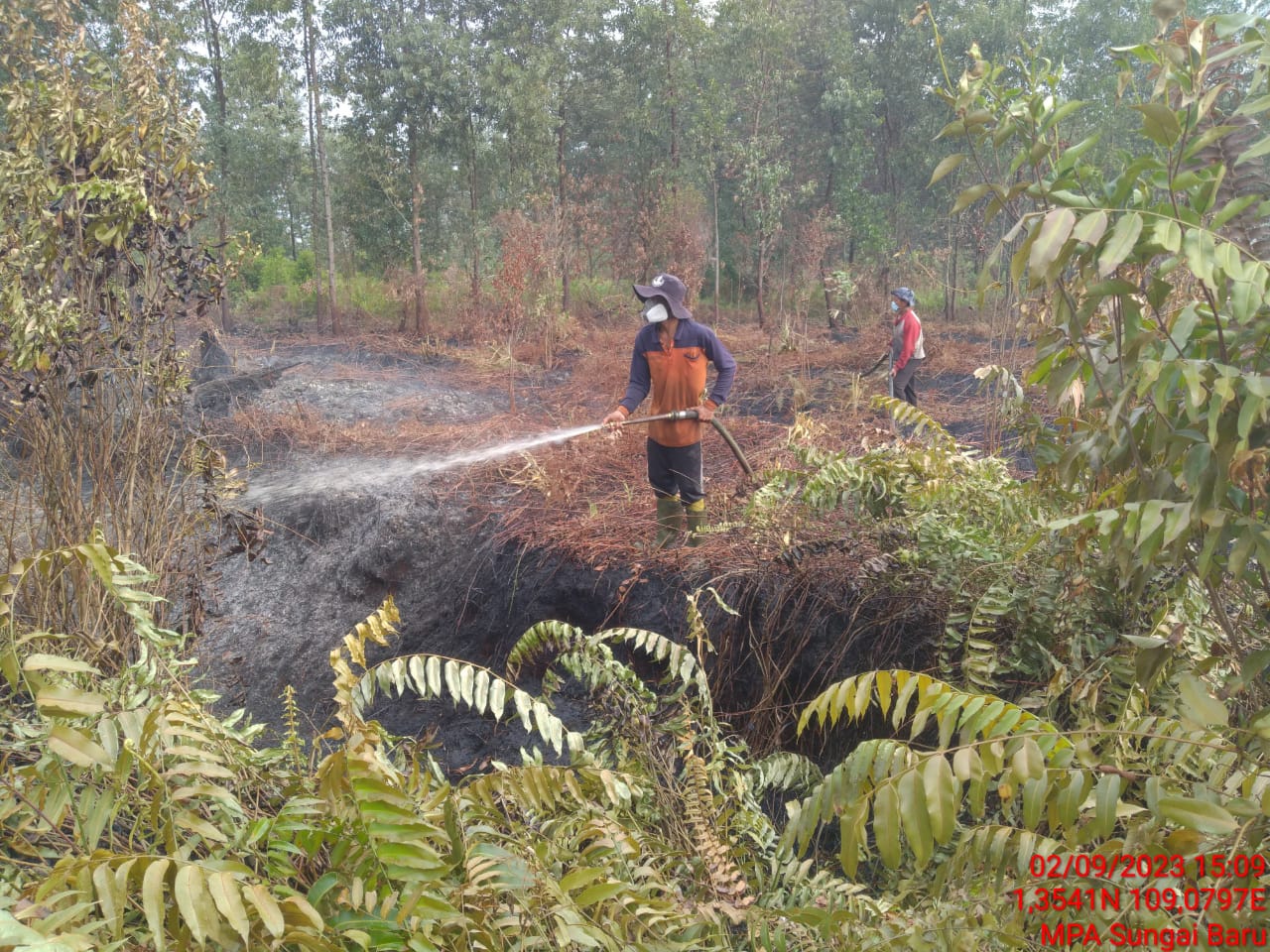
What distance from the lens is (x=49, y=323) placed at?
11.5 ft

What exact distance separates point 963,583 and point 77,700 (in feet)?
10.7

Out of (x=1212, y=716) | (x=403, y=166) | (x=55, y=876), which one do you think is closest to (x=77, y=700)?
(x=55, y=876)

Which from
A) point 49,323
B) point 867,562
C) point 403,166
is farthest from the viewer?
point 403,166

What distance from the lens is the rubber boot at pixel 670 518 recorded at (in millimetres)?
5977

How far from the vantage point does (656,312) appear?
566 centimetres

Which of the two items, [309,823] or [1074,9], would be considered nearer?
[309,823]

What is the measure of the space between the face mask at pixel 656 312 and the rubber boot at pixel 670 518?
1192mm

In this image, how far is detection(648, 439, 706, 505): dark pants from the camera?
5879 mm

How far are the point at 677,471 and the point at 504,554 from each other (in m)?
1.40

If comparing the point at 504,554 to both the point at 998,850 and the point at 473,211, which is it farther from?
the point at 473,211

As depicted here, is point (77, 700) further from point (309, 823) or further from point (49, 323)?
point (49, 323)
